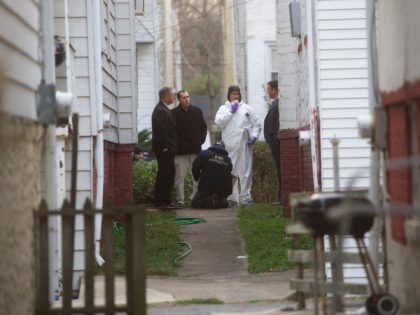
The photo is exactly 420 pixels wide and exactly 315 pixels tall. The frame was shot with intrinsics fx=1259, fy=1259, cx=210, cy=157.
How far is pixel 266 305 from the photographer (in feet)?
36.2

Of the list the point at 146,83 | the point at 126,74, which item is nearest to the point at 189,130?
the point at 126,74

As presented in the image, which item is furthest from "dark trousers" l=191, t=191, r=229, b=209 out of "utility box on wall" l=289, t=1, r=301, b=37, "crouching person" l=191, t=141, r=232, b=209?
"utility box on wall" l=289, t=1, r=301, b=37

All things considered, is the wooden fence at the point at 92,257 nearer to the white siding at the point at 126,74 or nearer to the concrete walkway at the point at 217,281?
the concrete walkway at the point at 217,281

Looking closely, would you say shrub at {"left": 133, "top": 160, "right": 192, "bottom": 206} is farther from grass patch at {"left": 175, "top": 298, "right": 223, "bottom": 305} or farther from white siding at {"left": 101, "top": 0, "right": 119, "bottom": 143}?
grass patch at {"left": 175, "top": 298, "right": 223, "bottom": 305}

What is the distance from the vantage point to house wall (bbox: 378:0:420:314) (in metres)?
8.80

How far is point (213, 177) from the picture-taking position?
19.1m

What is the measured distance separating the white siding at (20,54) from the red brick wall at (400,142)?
2.69 meters

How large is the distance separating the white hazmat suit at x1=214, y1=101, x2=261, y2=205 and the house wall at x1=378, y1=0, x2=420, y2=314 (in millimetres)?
10215

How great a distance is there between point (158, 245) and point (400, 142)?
22.2 feet

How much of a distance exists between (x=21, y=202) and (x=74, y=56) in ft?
17.5

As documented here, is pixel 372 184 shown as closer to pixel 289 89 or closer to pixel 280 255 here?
pixel 280 255

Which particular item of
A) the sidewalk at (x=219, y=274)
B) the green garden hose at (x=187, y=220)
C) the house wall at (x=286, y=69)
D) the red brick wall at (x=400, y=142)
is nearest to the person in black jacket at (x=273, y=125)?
the house wall at (x=286, y=69)

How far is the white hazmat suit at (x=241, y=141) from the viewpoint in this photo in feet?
66.2

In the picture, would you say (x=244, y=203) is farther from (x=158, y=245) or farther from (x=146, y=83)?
(x=146, y=83)
